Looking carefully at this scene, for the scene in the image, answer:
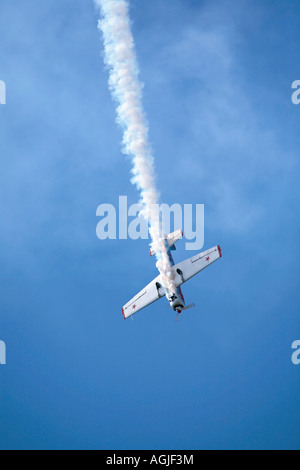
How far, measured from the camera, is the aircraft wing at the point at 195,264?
145 feet

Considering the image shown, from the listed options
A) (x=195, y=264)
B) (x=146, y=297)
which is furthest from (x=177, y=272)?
(x=146, y=297)

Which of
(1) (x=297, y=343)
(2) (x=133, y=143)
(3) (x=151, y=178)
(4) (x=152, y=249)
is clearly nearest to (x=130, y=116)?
(2) (x=133, y=143)

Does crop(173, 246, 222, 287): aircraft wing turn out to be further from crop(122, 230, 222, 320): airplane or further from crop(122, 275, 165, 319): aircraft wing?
crop(122, 275, 165, 319): aircraft wing

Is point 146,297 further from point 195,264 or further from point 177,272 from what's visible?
point 195,264

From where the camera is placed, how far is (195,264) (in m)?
44.8

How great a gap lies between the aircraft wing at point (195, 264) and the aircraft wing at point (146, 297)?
2.26 m

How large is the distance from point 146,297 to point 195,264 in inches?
221

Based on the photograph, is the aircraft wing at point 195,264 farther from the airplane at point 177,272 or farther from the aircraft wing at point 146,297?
A: the aircraft wing at point 146,297

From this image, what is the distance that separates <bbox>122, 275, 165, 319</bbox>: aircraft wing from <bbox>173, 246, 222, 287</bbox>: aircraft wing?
2263mm

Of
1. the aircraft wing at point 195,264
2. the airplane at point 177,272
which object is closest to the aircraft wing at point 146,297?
the airplane at point 177,272

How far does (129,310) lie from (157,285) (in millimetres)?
3929
